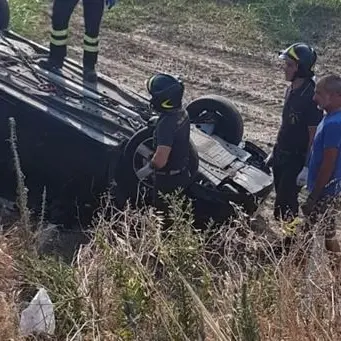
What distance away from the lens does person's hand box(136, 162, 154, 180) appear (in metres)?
6.68

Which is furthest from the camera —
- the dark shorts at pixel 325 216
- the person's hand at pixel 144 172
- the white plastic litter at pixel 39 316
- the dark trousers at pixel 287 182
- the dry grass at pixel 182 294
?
the dark trousers at pixel 287 182

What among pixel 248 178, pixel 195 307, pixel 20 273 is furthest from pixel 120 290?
pixel 248 178

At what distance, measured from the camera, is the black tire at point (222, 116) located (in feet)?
25.4

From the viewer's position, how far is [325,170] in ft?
19.6

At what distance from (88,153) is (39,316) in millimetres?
2021

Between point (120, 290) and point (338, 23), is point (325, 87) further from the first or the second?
point (338, 23)

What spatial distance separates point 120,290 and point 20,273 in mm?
1139

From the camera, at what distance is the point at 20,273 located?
538 cm

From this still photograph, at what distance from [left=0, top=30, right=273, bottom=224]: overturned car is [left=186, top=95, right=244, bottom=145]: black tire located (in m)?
0.17

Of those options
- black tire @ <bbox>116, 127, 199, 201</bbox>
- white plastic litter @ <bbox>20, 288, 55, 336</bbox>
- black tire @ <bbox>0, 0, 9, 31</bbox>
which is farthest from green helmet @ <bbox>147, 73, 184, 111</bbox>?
black tire @ <bbox>0, 0, 9, 31</bbox>

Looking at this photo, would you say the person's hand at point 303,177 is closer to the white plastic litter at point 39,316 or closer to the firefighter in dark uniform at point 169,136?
the firefighter in dark uniform at point 169,136

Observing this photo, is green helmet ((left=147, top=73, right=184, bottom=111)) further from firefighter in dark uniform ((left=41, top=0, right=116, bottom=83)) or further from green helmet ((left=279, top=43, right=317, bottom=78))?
firefighter in dark uniform ((left=41, top=0, right=116, bottom=83))

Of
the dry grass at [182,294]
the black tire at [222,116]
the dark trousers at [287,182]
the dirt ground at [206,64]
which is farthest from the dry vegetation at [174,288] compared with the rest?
the dirt ground at [206,64]

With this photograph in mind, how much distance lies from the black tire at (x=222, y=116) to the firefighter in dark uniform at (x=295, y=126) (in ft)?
2.86
